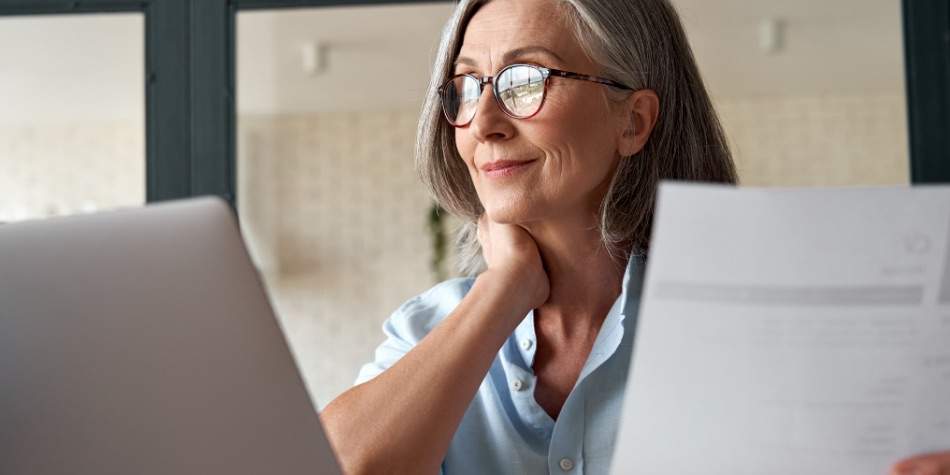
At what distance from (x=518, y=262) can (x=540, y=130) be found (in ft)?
0.56

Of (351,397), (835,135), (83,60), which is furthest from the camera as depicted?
(835,135)

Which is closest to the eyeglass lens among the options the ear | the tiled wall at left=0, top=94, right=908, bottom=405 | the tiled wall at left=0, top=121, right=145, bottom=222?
the ear

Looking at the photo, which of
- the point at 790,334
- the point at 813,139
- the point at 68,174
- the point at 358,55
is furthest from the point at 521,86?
the point at 68,174

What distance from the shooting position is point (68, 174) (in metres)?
5.33

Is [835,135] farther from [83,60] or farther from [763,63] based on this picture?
[83,60]

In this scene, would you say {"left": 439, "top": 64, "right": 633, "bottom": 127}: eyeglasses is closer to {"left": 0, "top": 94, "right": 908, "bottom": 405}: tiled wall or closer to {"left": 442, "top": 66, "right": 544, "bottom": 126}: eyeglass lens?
{"left": 442, "top": 66, "right": 544, "bottom": 126}: eyeglass lens

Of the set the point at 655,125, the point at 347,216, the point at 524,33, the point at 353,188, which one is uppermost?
the point at 524,33

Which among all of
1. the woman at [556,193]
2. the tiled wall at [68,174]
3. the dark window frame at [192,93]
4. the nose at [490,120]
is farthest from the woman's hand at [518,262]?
the tiled wall at [68,174]

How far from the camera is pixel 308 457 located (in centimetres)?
75

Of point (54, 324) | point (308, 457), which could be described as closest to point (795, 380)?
point (308, 457)

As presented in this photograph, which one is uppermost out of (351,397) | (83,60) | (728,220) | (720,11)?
(720,11)

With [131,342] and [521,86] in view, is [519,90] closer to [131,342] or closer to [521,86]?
[521,86]

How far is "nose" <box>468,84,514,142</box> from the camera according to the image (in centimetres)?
129

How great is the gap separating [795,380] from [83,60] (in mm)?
2513
